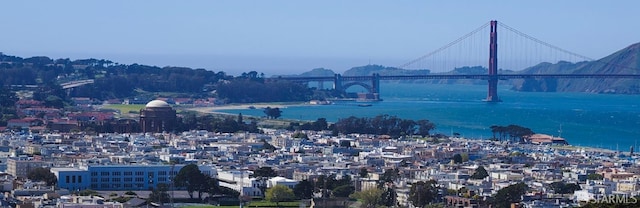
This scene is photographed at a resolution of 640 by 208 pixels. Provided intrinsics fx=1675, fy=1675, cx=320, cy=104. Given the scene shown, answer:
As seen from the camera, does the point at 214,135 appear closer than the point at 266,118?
Yes

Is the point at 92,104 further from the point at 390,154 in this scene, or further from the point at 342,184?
the point at 342,184

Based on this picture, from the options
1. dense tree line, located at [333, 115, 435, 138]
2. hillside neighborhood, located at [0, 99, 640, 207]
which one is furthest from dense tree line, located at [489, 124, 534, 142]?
dense tree line, located at [333, 115, 435, 138]

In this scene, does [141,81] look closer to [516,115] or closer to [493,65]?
[516,115]

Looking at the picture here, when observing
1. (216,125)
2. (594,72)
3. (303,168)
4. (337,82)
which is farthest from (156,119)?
(594,72)

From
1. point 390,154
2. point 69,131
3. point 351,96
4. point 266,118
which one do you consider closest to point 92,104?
point 266,118

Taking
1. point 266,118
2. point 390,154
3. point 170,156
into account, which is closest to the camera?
point 170,156
